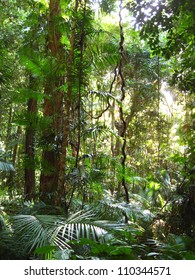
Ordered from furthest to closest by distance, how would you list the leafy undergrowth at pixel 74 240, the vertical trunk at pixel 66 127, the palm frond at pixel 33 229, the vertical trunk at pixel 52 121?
the vertical trunk at pixel 52 121
the vertical trunk at pixel 66 127
the palm frond at pixel 33 229
the leafy undergrowth at pixel 74 240

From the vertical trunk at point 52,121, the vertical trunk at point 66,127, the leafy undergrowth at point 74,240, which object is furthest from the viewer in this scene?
the vertical trunk at point 52,121

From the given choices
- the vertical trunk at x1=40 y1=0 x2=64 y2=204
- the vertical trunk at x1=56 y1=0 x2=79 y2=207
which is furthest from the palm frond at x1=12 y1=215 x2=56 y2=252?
the vertical trunk at x1=40 y1=0 x2=64 y2=204

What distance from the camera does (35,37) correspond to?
4617mm

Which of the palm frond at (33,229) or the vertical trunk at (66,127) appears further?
the vertical trunk at (66,127)

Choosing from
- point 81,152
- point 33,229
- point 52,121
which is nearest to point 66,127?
point 52,121

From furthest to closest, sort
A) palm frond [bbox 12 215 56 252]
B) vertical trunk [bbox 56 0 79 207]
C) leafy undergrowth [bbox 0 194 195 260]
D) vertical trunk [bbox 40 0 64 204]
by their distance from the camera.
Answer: vertical trunk [bbox 40 0 64 204], vertical trunk [bbox 56 0 79 207], palm frond [bbox 12 215 56 252], leafy undergrowth [bbox 0 194 195 260]

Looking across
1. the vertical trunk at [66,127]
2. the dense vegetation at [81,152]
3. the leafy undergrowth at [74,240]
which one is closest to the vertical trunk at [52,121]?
the dense vegetation at [81,152]

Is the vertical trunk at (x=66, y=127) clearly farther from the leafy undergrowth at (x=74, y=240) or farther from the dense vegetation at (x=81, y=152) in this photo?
the leafy undergrowth at (x=74, y=240)

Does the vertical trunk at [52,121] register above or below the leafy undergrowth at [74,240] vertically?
above

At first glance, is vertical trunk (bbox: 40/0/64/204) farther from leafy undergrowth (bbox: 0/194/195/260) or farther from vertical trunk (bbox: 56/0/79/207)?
leafy undergrowth (bbox: 0/194/195/260)

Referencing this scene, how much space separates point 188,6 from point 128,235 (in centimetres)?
229

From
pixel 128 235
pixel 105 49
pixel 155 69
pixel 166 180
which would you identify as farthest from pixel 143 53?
pixel 128 235
